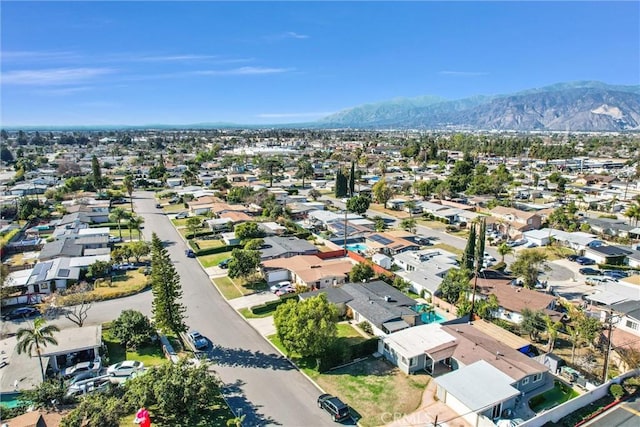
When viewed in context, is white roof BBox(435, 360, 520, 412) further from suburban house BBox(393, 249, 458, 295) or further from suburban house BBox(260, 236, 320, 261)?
suburban house BBox(260, 236, 320, 261)

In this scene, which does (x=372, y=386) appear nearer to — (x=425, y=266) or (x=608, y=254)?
(x=425, y=266)

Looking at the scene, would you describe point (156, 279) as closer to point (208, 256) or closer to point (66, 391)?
point (66, 391)

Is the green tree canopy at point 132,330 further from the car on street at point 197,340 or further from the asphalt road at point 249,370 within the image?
the asphalt road at point 249,370

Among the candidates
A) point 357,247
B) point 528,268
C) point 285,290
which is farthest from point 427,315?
point 357,247

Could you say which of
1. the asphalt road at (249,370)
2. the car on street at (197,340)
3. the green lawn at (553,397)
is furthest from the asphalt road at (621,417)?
the car on street at (197,340)

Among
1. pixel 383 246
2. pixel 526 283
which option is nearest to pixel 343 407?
pixel 526 283

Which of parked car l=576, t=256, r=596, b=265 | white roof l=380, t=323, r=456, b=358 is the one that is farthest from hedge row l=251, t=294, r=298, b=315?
parked car l=576, t=256, r=596, b=265

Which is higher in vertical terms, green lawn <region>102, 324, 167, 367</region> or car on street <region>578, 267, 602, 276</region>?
green lawn <region>102, 324, 167, 367</region>
